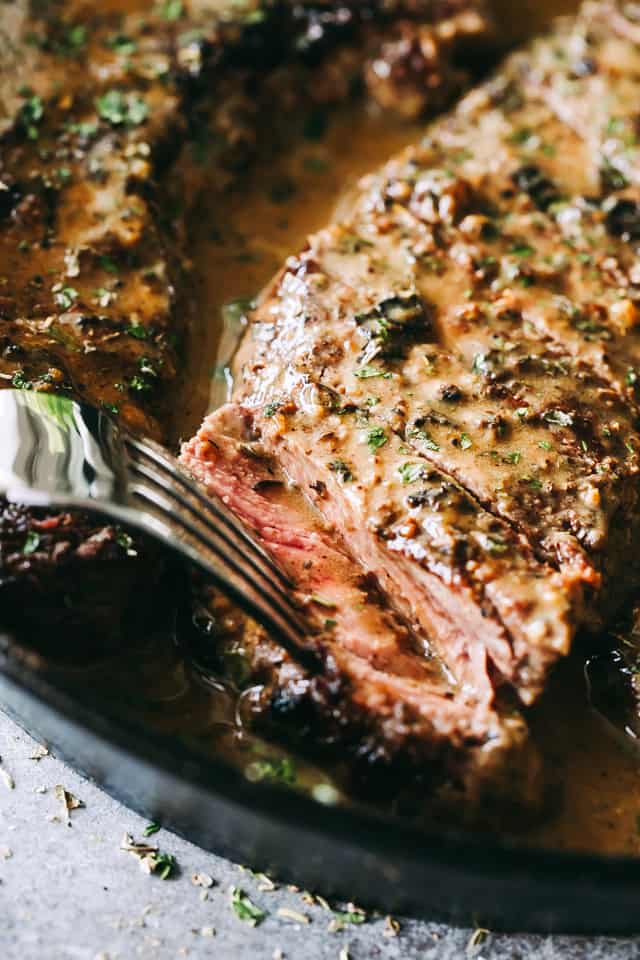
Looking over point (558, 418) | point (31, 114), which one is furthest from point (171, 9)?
point (558, 418)

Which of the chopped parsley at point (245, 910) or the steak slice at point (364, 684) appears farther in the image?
the chopped parsley at point (245, 910)

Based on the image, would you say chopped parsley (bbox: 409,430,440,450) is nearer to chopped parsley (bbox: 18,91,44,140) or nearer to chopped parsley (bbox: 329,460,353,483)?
chopped parsley (bbox: 329,460,353,483)

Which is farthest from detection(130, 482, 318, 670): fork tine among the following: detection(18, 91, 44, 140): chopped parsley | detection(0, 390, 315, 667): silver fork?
detection(18, 91, 44, 140): chopped parsley

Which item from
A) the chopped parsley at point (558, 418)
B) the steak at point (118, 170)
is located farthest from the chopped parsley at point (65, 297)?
the chopped parsley at point (558, 418)

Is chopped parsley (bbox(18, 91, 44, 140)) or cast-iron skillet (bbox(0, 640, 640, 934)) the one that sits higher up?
chopped parsley (bbox(18, 91, 44, 140))

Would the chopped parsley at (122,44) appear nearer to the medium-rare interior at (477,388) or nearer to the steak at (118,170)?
the steak at (118,170)

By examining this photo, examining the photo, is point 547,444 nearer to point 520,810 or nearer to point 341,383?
point 341,383
